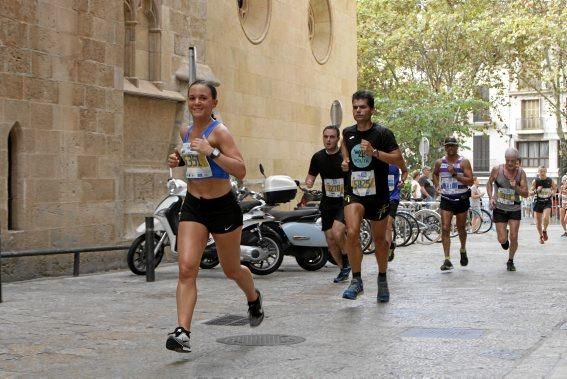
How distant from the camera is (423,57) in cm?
4238

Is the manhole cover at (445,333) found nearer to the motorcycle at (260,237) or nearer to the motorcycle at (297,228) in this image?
the motorcycle at (260,237)

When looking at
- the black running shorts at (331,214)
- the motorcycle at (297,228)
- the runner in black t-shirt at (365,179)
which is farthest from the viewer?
the motorcycle at (297,228)

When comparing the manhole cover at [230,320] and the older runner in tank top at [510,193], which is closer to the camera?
the manhole cover at [230,320]

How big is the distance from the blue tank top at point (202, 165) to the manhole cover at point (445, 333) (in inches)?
72.0

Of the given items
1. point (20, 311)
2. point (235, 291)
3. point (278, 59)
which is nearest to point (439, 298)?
point (235, 291)

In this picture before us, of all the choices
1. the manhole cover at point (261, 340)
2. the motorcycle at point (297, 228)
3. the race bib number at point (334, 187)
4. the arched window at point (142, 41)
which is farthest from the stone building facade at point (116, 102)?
the manhole cover at point (261, 340)

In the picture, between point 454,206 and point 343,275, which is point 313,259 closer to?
point 343,275

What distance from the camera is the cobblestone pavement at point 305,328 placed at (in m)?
6.11

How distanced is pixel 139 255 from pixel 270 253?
165 centimetres

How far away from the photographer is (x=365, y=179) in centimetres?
920

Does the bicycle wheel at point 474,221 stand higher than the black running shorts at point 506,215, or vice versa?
the black running shorts at point 506,215

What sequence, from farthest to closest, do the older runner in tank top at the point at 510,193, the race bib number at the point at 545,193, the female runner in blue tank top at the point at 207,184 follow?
the race bib number at the point at 545,193 < the older runner in tank top at the point at 510,193 < the female runner in blue tank top at the point at 207,184

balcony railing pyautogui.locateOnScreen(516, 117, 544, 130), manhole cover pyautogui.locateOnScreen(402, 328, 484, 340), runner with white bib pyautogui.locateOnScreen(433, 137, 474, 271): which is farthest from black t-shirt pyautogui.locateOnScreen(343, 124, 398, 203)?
balcony railing pyautogui.locateOnScreen(516, 117, 544, 130)

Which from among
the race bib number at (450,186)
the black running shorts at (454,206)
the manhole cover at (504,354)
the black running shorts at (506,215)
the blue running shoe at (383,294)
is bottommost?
the manhole cover at (504,354)
